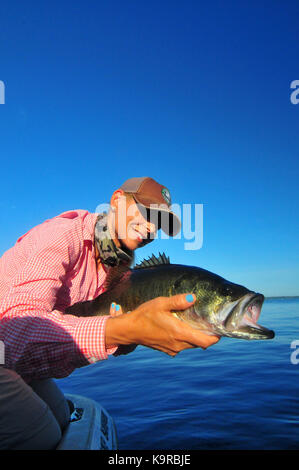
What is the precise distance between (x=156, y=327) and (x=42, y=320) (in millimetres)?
833

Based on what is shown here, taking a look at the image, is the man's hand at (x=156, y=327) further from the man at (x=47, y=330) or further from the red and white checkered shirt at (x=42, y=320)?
the red and white checkered shirt at (x=42, y=320)

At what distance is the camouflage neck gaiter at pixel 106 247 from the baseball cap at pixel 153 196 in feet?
1.56

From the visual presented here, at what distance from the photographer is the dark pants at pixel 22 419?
2264 mm

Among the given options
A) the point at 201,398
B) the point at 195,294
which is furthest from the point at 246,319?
the point at 201,398

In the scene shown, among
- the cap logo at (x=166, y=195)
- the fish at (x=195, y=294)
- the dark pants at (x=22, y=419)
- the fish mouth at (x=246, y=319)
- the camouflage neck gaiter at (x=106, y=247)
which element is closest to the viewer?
the dark pants at (x=22, y=419)

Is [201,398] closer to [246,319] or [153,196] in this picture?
[246,319]

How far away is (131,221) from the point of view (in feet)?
11.5

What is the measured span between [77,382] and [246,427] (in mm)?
4723

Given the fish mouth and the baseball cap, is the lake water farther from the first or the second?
the baseball cap

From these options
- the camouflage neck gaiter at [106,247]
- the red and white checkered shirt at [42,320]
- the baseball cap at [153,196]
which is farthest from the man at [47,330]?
the baseball cap at [153,196]

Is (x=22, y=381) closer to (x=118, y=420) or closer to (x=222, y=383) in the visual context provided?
(x=118, y=420)

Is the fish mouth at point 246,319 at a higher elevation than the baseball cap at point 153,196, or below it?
below

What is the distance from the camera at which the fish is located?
2.57m
